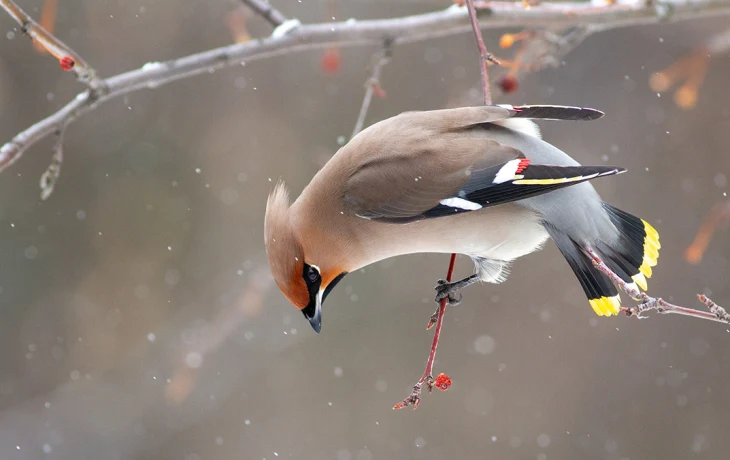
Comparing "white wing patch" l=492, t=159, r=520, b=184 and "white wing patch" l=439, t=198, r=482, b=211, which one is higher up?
"white wing patch" l=492, t=159, r=520, b=184

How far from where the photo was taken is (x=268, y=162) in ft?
24.6

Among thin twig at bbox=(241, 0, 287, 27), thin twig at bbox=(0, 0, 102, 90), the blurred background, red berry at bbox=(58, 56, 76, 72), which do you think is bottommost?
the blurred background

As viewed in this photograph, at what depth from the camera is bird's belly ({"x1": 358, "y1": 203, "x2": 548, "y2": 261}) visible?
286cm

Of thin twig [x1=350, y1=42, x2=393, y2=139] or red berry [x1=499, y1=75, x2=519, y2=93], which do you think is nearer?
thin twig [x1=350, y1=42, x2=393, y2=139]

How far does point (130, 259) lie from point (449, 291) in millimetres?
5233

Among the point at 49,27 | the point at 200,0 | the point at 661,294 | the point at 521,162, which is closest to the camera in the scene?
the point at 521,162

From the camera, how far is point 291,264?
2.74 metres

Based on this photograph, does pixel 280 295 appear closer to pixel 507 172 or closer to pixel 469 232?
Result: pixel 469 232

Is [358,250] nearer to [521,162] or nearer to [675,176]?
[521,162]

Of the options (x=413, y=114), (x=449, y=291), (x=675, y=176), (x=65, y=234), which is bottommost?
(x=675, y=176)

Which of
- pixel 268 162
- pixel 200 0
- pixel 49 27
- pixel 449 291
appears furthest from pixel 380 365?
pixel 49 27

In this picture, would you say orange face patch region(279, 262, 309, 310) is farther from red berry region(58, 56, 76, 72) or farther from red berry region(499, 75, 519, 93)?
red berry region(499, 75, 519, 93)

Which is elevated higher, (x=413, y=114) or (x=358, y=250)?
(x=413, y=114)

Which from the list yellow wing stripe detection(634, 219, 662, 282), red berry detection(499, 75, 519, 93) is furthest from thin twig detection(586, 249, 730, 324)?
red berry detection(499, 75, 519, 93)
